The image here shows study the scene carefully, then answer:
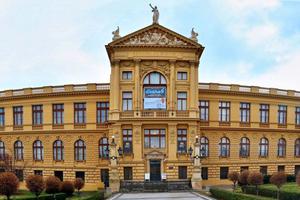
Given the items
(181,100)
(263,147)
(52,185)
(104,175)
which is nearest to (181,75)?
(181,100)

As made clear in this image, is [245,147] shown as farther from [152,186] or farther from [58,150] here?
[58,150]

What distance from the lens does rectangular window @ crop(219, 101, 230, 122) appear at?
4556 centimetres

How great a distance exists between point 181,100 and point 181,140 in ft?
18.0

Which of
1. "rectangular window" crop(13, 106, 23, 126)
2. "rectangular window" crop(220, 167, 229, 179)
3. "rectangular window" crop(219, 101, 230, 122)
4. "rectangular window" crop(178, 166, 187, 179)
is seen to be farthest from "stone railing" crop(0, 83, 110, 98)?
"rectangular window" crop(220, 167, 229, 179)

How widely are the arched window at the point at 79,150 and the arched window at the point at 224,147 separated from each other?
20668mm

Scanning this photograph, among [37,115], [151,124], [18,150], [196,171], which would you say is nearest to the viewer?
[196,171]

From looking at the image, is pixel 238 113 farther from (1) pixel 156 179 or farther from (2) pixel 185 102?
(1) pixel 156 179

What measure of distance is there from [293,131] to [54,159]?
3809 cm

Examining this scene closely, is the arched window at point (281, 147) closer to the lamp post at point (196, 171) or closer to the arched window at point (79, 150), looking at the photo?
the lamp post at point (196, 171)

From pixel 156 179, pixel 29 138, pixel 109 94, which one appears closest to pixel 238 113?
pixel 156 179

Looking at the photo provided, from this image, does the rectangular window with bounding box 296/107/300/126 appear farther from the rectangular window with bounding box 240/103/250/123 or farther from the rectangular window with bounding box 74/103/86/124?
the rectangular window with bounding box 74/103/86/124

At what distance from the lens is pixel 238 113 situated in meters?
45.9

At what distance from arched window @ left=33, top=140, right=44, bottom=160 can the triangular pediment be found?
752 inches

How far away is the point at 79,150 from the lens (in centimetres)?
4425
